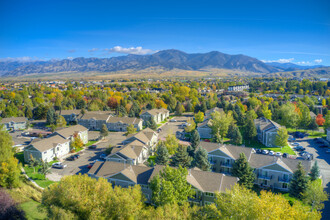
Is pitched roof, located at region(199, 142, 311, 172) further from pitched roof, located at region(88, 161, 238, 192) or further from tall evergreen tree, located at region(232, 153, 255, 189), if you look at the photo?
pitched roof, located at region(88, 161, 238, 192)

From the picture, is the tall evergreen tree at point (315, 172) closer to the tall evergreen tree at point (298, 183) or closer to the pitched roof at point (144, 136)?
the tall evergreen tree at point (298, 183)

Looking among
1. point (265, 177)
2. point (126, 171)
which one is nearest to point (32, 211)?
point (126, 171)

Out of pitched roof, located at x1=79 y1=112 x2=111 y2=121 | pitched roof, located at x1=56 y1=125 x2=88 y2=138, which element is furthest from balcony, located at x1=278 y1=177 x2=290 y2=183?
Result: pitched roof, located at x1=79 y1=112 x2=111 y2=121

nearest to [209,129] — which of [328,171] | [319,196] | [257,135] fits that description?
[257,135]

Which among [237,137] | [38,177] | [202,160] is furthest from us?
[237,137]

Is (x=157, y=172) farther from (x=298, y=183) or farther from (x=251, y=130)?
(x=251, y=130)

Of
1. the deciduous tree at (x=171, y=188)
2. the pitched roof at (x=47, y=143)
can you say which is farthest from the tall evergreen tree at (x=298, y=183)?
the pitched roof at (x=47, y=143)
